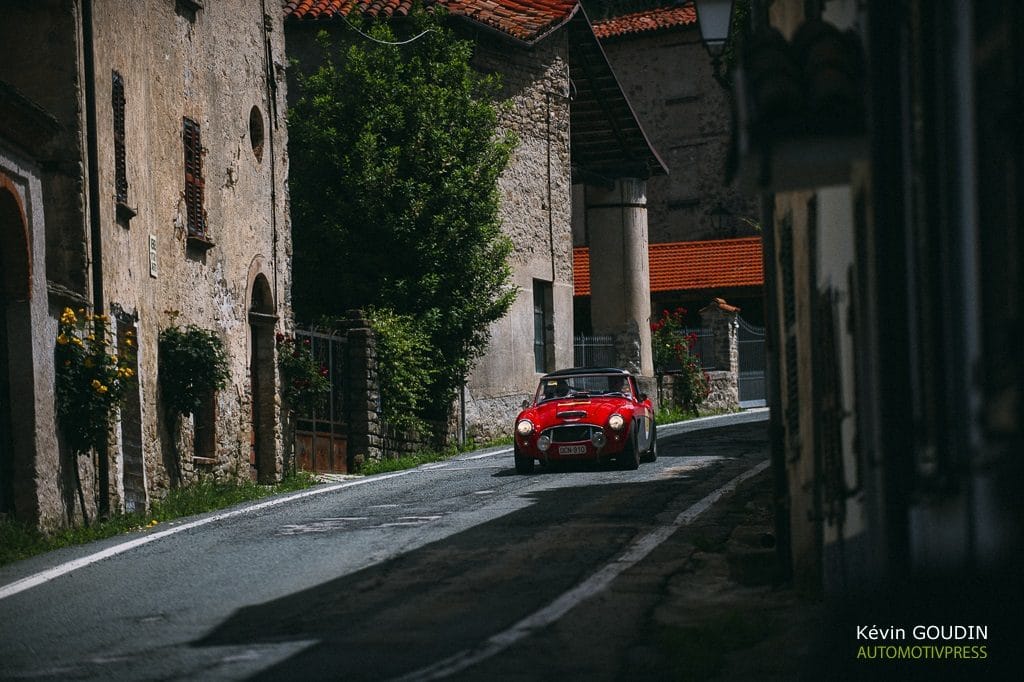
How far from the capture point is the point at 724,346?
38188 millimetres

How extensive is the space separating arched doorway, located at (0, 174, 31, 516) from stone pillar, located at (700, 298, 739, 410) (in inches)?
1027

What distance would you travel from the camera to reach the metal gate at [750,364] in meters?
39.7

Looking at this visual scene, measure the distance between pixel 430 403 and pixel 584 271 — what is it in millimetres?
19023

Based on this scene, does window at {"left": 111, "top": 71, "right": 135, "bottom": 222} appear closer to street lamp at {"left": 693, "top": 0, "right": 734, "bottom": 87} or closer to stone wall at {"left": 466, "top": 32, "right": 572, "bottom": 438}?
street lamp at {"left": 693, "top": 0, "right": 734, "bottom": 87}

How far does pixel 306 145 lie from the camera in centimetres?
2622

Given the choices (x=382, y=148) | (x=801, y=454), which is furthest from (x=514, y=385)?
(x=801, y=454)

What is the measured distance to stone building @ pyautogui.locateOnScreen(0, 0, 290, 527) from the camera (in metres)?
13.6

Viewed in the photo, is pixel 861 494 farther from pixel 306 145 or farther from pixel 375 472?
pixel 306 145

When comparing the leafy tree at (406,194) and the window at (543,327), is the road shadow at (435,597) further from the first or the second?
the window at (543,327)

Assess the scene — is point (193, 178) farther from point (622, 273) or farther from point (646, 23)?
point (646, 23)

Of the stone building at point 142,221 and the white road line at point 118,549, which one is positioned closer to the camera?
the white road line at point 118,549

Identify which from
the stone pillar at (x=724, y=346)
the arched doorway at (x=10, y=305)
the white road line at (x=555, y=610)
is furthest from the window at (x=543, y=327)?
the arched doorway at (x=10, y=305)

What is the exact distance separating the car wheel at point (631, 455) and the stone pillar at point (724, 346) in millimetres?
Result: 19756

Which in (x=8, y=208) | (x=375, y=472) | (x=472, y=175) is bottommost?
(x=375, y=472)
